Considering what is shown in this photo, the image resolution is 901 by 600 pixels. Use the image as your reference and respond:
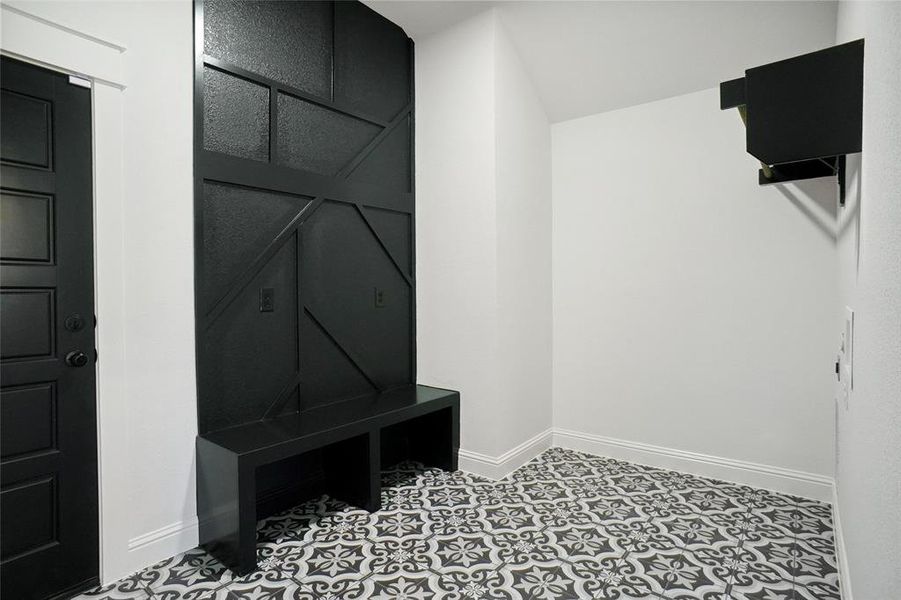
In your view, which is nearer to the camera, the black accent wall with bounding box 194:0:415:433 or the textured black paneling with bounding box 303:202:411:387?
the black accent wall with bounding box 194:0:415:433

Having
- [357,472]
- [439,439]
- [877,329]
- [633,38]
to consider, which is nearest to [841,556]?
[877,329]

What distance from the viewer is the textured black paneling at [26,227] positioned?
1.77 m

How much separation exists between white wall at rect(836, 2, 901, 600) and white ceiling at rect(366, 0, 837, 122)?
1136 millimetres

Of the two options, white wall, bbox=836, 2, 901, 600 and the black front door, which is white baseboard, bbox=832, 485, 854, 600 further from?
the black front door

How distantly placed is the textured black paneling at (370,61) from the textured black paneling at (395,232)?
66 centimetres

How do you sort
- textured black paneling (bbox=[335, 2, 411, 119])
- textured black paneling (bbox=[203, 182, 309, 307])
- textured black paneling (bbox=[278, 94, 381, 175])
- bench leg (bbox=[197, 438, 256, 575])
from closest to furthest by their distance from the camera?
bench leg (bbox=[197, 438, 256, 575]) → textured black paneling (bbox=[203, 182, 309, 307]) → textured black paneling (bbox=[278, 94, 381, 175]) → textured black paneling (bbox=[335, 2, 411, 119])

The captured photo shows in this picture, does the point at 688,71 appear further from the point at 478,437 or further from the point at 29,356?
the point at 29,356

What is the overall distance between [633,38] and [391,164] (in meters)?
1.70

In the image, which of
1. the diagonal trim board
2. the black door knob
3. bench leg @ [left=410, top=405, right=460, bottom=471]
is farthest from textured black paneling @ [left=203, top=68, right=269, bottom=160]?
bench leg @ [left=410, top=405, right=460, bottom=471]

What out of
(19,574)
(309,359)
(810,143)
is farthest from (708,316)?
(19,574)

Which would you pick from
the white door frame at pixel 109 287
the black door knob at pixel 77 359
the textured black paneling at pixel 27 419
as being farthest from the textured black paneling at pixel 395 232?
the textured black paneling at pixel 27 419

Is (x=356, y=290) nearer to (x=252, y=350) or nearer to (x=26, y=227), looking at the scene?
(x=252, y=350)

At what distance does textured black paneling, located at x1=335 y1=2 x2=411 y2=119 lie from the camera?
10.1 feet

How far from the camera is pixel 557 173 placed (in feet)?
12.3
